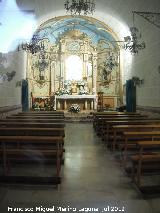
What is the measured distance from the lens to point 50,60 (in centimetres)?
2162

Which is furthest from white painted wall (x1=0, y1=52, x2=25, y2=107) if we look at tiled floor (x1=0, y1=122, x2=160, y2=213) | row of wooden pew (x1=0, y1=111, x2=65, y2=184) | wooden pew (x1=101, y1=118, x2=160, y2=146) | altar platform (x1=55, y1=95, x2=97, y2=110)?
tiled floor (x1=0, y1=122, x2=160, y2=213)

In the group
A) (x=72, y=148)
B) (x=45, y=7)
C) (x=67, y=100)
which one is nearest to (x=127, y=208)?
(x=72, y=148)

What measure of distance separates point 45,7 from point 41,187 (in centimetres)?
1296

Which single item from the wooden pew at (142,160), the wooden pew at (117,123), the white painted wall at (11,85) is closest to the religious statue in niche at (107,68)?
the white painted wall at (11,85)

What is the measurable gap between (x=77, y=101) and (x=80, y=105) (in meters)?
0.33

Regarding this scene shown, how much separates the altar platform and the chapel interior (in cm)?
7

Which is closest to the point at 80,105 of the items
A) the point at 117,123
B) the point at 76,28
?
the point at 76,28

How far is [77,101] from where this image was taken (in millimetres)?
20328

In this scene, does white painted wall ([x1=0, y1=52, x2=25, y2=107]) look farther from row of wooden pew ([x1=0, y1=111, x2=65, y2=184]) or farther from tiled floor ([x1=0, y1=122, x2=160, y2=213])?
tiled floor ([x1=0, y1=122, x2=160, y2=213])

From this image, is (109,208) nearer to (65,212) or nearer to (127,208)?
(127,208)

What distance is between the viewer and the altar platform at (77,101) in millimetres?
19703

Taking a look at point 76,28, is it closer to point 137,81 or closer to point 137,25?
point 137,25

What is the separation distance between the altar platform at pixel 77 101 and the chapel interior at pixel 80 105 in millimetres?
66

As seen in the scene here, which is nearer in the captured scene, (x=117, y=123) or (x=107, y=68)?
(x=117, y=123)
